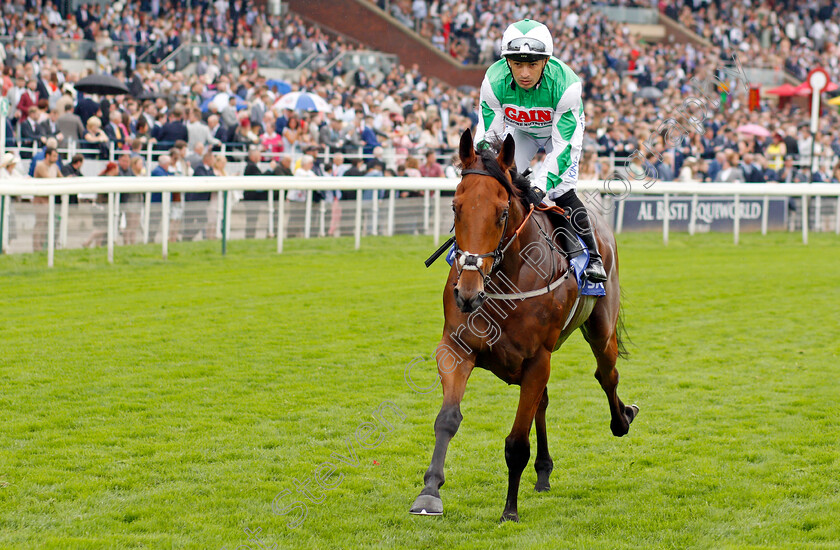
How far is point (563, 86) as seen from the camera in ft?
17.9

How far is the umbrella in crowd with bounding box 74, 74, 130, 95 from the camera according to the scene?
17.2 metres

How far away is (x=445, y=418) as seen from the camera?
4.73 meters

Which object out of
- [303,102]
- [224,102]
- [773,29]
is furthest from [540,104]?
[773,29]

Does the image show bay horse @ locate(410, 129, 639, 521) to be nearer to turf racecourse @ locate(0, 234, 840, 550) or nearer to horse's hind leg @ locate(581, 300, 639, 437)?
turf racecourse @ locate(0, 234, 840, 550)

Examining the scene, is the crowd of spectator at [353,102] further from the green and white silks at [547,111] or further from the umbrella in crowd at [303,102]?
the green and white silks at [547,111]

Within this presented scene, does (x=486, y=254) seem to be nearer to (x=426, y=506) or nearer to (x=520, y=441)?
(x=520, y=441)

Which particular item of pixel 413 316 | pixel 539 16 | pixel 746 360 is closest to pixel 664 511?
pixel 746 360

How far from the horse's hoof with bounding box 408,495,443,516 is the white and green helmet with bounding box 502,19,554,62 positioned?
91.8 inches

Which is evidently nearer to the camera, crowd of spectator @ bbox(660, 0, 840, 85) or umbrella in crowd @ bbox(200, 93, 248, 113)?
umbrella in crowd @ bbox(200, 93, 248, 113)

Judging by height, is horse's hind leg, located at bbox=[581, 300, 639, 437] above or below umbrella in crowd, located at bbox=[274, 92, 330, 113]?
below

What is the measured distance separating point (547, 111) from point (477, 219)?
4.17 ft

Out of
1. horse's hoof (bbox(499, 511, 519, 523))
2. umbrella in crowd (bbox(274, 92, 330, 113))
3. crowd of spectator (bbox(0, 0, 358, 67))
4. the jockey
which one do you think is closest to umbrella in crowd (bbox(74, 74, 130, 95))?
crowd of spectator (bbox(0, 0, 358, 67))

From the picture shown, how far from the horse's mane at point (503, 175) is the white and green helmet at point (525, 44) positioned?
525mm

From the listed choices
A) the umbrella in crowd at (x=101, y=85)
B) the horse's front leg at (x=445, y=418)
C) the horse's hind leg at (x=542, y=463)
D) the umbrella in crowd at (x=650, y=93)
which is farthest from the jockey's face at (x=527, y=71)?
the umbrella in crowd at (x=650, y=93)
